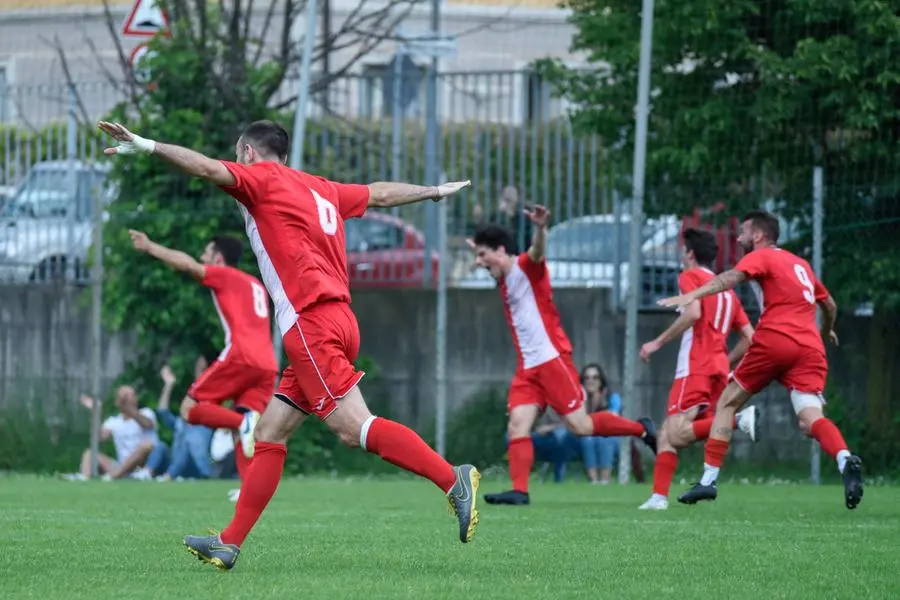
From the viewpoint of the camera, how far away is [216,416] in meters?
14.9

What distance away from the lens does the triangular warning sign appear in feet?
65.4

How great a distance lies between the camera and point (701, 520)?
439 inches

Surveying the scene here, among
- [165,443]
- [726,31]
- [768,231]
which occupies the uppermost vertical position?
[726,31]

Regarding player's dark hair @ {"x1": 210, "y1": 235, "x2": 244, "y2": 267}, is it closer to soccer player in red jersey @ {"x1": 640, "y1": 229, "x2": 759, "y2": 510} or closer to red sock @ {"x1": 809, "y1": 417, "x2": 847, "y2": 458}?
soccer player in red jersey @ {"x1": 640, "y1": 229, "x2": 759, "y2": 510}

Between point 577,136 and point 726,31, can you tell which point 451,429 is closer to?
point 577,136

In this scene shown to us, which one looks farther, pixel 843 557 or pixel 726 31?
pixel 726 31

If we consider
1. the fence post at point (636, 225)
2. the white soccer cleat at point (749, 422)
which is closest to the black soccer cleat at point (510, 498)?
the white soccer cleat at point (749, 422)

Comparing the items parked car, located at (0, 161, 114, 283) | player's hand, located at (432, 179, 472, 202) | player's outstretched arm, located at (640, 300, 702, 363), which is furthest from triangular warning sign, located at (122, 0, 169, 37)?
player's hand, located at (432, 179, 472, 202)

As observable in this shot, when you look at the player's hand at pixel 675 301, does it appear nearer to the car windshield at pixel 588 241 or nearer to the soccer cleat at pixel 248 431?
the soccer cleat at pixel 248 431

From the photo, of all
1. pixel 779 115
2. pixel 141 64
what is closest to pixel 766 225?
pixel 779 115

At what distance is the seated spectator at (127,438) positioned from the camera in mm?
18734

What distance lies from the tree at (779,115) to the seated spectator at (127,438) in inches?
210

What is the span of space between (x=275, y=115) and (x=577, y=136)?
11.5ft

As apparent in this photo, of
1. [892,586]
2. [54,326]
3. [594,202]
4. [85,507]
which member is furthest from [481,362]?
[892,586]
